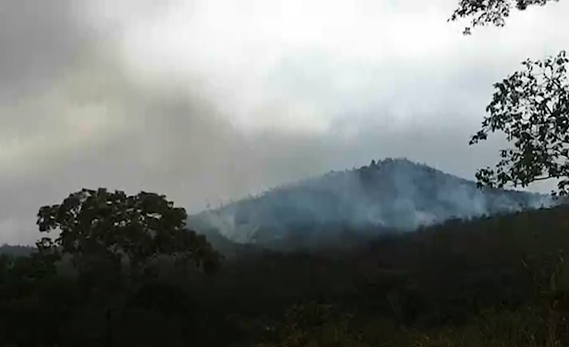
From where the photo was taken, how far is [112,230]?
131 feet

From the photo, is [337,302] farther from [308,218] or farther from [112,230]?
[308,218]

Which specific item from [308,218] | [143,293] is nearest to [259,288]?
[143,293]

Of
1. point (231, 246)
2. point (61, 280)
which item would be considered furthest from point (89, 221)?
point (231, 246)

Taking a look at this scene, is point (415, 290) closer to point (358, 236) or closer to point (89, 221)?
point (89, 221)

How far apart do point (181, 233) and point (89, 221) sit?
448 cm

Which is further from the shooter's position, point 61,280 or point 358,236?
point 358,236

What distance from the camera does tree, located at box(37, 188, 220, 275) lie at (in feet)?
129

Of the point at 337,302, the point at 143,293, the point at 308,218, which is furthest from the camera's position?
the point at 308,218

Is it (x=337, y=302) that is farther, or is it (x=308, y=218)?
(x=308, y=218)

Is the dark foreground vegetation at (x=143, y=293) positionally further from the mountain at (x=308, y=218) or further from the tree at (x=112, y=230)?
the mountain at (x=308, y=218)

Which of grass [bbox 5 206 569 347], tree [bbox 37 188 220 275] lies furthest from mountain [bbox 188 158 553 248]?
tree [bbox 37 188 220 275]

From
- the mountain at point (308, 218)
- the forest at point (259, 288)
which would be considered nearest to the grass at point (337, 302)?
the forest at point (259, 288)

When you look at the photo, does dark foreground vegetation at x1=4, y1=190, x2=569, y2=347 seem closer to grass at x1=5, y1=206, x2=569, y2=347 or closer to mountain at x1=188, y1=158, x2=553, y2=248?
grass at x1=5, y1=206, x2=569, y2=347

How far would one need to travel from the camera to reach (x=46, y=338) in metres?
37.3
